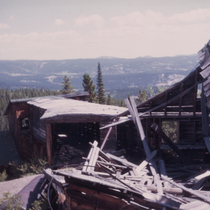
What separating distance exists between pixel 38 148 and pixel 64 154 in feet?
12.3

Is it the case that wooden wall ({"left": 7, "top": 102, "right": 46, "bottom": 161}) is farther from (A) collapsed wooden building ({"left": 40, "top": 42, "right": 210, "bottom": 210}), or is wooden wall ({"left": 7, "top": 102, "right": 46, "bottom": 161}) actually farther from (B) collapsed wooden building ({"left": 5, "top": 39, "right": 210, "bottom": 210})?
(A) collapsed wooden building ({"left": 40, "top": 42, "right": 210, "bottom": 210})

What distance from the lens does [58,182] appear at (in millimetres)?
7996

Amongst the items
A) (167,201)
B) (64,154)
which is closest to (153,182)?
(167,201)

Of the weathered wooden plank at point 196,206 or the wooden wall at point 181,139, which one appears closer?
the weathered wooden plank at point 196,206

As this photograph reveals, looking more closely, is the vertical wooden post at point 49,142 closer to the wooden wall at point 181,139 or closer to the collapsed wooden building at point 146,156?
the collapsed wooden building at point 146,156

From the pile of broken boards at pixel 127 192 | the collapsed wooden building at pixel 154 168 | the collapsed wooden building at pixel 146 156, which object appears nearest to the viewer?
the pile of broken boards at pixel 127 192

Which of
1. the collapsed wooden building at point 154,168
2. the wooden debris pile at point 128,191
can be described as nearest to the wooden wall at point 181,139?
the collapsed wooden building at point 154,168

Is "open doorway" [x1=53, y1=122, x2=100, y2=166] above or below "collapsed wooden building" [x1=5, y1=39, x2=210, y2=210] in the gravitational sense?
below

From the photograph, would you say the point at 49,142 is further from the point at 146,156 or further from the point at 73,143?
the point at 146,156

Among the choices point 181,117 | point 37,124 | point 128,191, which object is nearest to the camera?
point 128,191

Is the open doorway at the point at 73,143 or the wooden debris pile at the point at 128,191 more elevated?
the wooden debris pile at the point at 128,191

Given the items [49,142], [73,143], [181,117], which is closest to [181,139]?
[181,117]

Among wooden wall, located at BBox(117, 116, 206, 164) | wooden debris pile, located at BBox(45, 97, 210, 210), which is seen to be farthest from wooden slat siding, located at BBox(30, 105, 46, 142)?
wooden debris pile, located at BBox(45, 97, 210, 210)

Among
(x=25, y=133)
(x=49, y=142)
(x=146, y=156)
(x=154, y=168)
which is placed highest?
(x=154, y=168)
